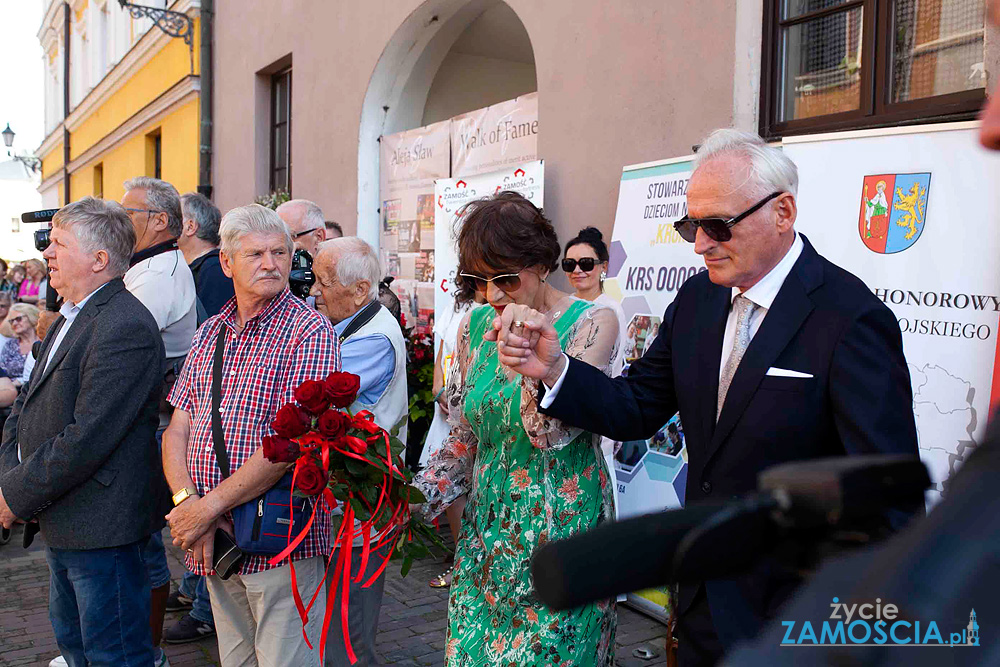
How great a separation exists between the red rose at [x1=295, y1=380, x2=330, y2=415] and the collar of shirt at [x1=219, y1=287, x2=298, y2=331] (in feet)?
1.53

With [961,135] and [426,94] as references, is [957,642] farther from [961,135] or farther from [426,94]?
[426,94]

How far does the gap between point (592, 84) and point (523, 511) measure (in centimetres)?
407

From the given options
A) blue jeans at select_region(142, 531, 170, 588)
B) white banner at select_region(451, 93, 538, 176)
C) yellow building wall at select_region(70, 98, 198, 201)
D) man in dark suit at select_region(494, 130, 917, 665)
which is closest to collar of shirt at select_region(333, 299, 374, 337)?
blue jeans at select_region(142, 531, 170, 588)

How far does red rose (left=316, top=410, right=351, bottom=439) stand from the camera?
8.79ft

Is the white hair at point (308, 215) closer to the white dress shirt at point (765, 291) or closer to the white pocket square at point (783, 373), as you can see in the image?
the white dress shirt at point (765, 291)

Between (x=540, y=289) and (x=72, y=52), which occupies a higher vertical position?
(x=72, y=52)

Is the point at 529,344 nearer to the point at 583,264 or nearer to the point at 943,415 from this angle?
the point at 943,415

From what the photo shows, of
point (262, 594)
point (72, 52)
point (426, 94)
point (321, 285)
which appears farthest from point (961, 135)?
point (72, 52)

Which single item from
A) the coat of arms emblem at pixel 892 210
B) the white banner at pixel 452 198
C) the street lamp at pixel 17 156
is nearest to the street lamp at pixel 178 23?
the white banner at pixel 452 198

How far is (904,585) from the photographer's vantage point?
1.81ft

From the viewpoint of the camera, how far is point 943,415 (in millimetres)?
3508

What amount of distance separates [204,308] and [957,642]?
4.67 m

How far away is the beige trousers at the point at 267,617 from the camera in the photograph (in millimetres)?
2930

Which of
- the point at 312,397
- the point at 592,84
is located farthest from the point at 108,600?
the point at 592,84
